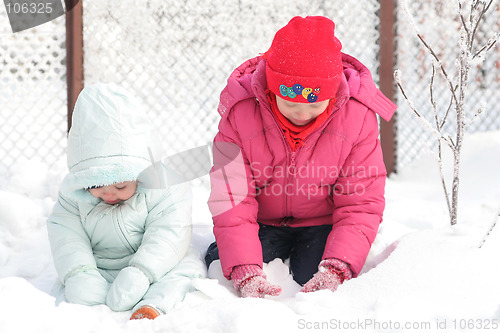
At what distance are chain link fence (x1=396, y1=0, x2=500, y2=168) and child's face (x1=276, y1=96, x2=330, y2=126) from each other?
1.90 metres

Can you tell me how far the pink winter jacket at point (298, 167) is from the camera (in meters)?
1.90

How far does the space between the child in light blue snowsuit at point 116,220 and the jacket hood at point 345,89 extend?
35 cm

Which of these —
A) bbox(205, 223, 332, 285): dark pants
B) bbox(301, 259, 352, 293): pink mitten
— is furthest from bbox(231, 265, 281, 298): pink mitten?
bbox(205, 223, 332, 285): dark pants

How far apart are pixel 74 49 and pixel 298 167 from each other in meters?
1.93

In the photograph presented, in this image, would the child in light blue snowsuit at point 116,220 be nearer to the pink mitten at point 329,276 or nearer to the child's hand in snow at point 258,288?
the child's hand in snow at point 258,288

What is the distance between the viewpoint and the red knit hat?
5.57 feet

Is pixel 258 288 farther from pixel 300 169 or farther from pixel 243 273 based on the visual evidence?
pixel 300 169

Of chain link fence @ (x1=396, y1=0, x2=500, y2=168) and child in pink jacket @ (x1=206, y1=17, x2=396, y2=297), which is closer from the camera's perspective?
child in pink jacket @ (x1=206, y1=17, x2=396, y2=297)

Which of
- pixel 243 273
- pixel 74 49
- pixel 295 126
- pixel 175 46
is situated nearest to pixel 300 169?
pixel 295 126

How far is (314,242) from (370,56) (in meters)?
1.86

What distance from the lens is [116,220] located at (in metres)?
1.96

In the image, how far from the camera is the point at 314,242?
6.86 ft

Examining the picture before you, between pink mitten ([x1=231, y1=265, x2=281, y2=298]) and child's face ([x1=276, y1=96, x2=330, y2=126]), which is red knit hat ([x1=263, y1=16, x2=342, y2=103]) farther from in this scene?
pink mitten ([x1=231, y1=265, x2=281, y2=298])

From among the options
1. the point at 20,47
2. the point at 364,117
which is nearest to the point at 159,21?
the point at 20,47
